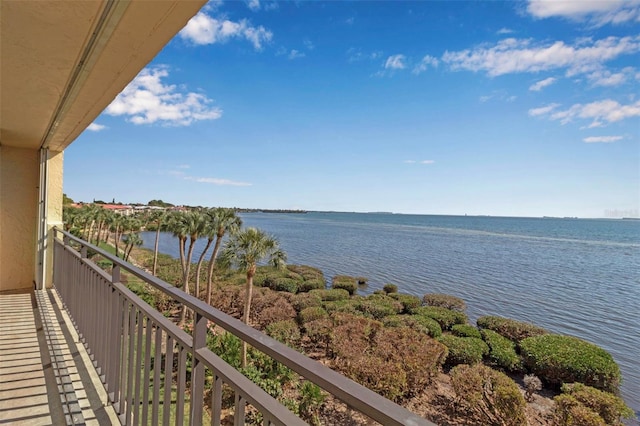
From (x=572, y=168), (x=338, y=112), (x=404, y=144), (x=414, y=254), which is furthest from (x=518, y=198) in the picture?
(x=338, y=112)

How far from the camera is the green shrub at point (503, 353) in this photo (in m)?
10.9

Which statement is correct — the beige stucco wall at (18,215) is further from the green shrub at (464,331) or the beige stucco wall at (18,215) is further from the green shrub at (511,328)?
the green shrub at (511,328)

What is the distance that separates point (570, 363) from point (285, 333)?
363 inches

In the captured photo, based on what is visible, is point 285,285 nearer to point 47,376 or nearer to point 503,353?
point 503,353

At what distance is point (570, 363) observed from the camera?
9859 millimetres

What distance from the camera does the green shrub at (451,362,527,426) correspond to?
7090 mm

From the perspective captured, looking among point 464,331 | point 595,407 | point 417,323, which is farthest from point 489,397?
point 464,331

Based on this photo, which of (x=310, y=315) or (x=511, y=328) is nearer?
(x=310, y=315)

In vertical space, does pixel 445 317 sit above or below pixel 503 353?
above

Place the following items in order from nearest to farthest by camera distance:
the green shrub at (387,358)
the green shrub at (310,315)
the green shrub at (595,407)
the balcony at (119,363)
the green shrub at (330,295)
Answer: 1. the balcony at (119,363)
2. the green shrub at (595,407)
3. the green shrub at (387,358)
4. the green shrub at (310,315)
5. the green shrub at (330,295)

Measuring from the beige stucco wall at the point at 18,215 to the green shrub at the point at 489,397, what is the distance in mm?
8971

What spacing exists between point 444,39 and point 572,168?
2791 cm

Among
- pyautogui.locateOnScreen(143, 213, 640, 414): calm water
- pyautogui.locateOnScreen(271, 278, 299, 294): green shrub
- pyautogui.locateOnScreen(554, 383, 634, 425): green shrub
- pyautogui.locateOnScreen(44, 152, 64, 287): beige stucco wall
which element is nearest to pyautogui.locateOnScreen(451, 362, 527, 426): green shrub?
pyautogui.locateOnScreen(554, 383, 634, 425): green shrub

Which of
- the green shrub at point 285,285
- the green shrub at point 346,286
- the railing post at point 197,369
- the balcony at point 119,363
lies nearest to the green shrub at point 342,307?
the green shrub at point 285,285
